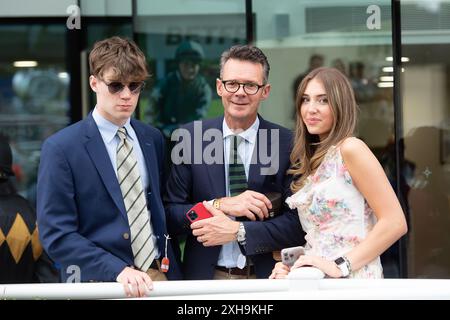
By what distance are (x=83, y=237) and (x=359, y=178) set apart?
955mm

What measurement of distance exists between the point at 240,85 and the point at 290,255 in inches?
27.1

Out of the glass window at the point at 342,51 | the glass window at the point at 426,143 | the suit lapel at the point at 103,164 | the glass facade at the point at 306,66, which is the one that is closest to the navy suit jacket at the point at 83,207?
the suit lapel at the point at 103,164

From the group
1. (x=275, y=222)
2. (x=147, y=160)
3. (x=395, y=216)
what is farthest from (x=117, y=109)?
(x=395, y=216)

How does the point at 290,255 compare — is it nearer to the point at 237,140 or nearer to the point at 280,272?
the point at 280,272

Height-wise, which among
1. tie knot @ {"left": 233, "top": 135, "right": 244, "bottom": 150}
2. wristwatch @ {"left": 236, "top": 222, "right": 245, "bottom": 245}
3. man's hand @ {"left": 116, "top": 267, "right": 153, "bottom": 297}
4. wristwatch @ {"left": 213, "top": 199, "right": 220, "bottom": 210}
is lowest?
man's hand @ {"left": 116, "top": 267, "right": 153, "bottom": 297}

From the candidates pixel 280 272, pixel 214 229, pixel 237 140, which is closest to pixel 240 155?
pixel 237 140

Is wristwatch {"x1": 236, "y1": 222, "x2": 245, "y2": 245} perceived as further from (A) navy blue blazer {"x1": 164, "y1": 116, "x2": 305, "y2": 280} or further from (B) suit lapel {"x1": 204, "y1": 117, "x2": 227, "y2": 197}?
(B) suit lapel {"x1": 204, "y1": 117, "x2": 227, "y2": 197}

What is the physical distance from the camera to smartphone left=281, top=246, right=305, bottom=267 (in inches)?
111

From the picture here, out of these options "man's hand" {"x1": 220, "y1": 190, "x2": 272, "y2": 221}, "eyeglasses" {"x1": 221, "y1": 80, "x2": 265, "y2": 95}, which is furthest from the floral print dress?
"eyeglasses" {"x1": 221, "y1": 80, "x2": 265, "y2": 95}

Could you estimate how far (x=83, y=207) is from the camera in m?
2.87

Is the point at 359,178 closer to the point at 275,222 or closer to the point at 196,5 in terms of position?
the point at 275,222

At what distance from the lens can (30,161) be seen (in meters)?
4.60

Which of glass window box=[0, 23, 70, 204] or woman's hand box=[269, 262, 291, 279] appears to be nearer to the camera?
woman's hand box=[269, 262, 291, 279]
